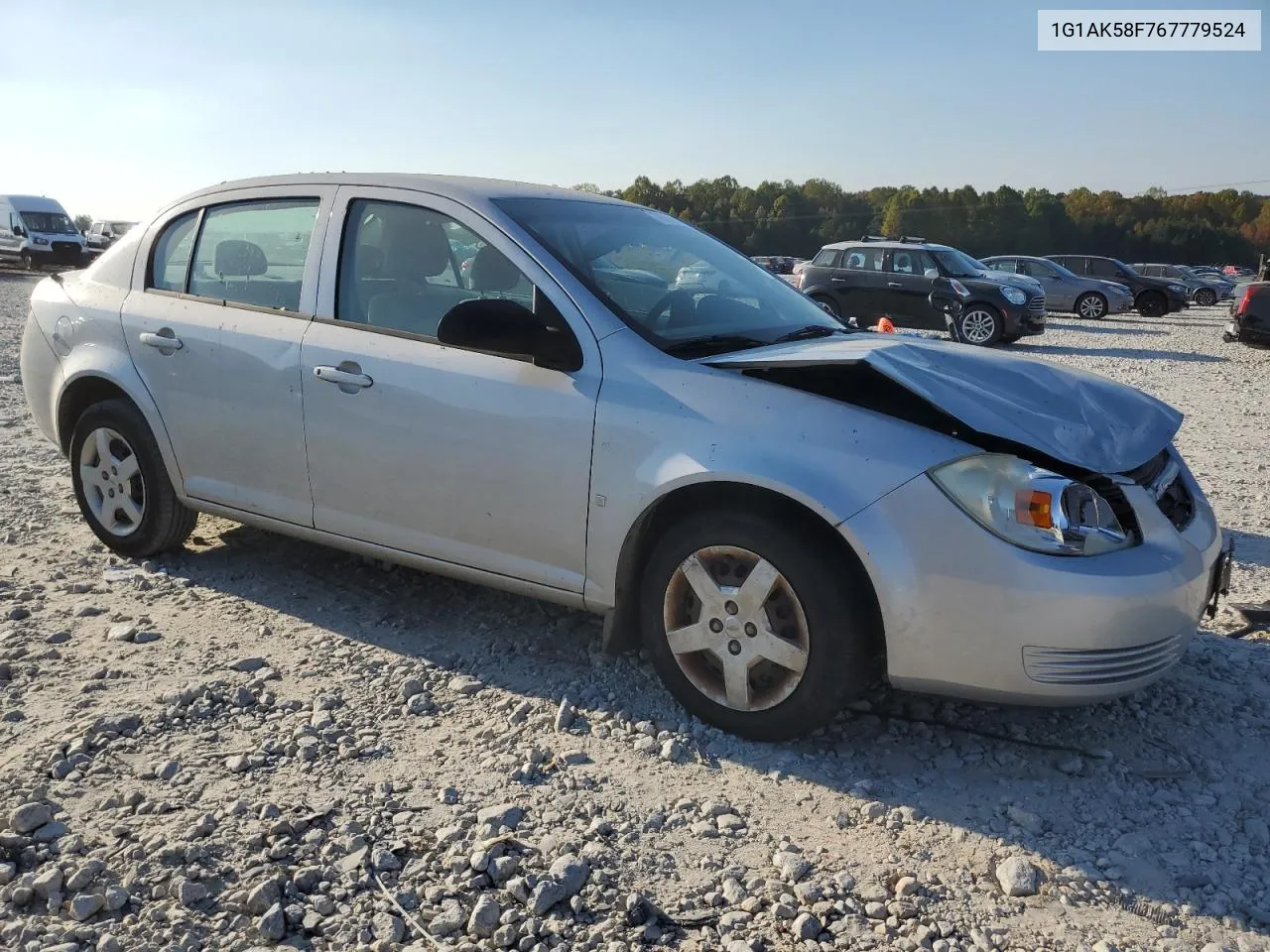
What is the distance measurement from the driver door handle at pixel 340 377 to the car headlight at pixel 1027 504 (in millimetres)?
2036

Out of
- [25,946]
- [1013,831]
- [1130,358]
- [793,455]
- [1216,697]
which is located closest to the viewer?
[25,946]

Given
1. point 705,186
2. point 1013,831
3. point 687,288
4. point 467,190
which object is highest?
point 705,186

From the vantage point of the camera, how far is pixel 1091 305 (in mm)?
25672

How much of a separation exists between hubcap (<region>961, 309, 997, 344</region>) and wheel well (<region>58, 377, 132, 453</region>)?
14798 millimetres

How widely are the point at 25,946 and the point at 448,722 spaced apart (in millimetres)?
1330

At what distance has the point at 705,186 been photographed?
89.6 m

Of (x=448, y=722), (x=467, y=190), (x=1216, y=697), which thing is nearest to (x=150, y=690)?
(x=448, y=722)

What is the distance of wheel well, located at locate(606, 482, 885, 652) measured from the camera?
9.91 feet

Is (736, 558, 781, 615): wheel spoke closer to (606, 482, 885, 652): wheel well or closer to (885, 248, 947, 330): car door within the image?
(606, 482, 885, 652): wheel well

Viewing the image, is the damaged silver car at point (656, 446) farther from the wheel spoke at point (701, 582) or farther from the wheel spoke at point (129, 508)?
the wheel spoke at point (129, 508)

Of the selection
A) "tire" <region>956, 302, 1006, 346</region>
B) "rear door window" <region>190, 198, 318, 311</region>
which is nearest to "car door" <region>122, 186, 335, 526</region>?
"rear door window" <region>190, 198, 318, 311</region>

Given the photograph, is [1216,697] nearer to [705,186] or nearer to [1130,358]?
[1130,358]

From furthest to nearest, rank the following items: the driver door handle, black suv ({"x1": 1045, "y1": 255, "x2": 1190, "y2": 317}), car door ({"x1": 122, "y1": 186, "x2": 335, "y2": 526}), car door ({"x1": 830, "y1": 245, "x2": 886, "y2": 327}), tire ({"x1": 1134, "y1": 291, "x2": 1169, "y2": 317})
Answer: tire ({"x1": 1134, "y1": 291, "x2": 1169, "y2": 317}) < black suv ({"x1": 1045, "y1": 255, "x2": 1190, "y2": 317}) < car door ({"x1": 830, "y1": 245, "x2": 886, "y2": 327}) < car door ({"x1": 122, "y1": 186, "x2": 335, "y2": 526}) < the driver door handle

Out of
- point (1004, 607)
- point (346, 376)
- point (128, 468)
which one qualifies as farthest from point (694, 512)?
point (128, 468)
